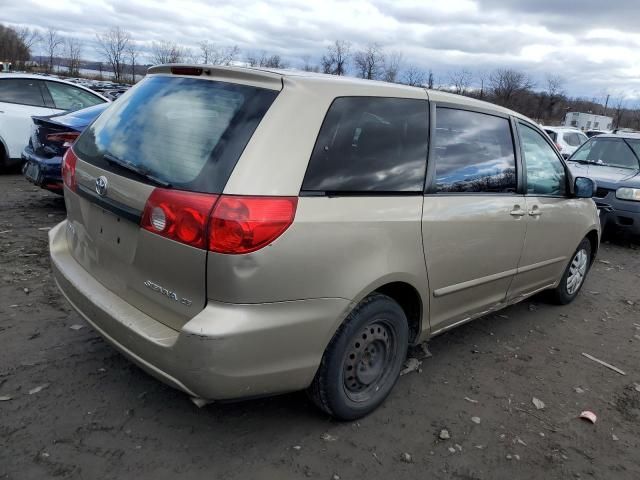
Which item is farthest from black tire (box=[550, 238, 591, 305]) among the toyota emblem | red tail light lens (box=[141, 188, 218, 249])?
the toyota emblem

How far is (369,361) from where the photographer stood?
2951 mm

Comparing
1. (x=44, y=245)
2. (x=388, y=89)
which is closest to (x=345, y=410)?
(x=388, y=89)

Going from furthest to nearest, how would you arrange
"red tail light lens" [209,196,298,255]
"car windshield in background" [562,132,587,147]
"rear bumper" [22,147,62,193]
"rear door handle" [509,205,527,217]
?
"car windshield in background" [562,132,587,147]
"rear bumper" [22,147,62,193]
"rear door handle" [509,205,527,217]
"red tail light lens" [209,196,298,255]

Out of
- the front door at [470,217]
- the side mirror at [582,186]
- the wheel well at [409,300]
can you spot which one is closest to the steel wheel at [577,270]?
the side mirror at [582,186]

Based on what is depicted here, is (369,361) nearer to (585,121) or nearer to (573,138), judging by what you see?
(573,138)

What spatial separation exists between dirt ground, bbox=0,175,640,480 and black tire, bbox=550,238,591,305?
0.86 metres

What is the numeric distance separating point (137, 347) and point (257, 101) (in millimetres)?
1239

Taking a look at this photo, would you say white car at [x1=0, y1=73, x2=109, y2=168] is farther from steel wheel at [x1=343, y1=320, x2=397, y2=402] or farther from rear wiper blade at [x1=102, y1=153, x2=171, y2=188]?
steel wheel at [x1=343, y1=320, x2=397, y2=402]

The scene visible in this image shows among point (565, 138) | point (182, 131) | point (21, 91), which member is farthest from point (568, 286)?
point (565, 138)

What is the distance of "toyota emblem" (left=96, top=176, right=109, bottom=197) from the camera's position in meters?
2.60

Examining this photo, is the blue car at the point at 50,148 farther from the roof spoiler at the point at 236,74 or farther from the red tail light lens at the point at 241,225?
the red tail light lens at the point at 241,225

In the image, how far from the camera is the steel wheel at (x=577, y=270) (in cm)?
501

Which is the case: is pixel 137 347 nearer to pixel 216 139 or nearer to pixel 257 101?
pixel 216 139

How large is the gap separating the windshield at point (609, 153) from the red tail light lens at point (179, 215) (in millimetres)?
8379
